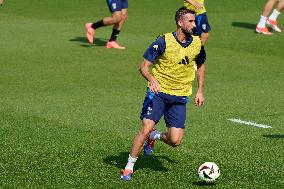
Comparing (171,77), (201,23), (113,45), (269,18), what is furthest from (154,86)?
(269,18)

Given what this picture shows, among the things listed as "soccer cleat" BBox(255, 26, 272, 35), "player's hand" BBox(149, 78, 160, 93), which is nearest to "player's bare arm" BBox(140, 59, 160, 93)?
"player's hand" BBox(149, 78, 160, 93)

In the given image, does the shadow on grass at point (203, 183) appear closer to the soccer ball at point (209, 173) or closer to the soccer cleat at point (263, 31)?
the soccer ball at point (209, 173)

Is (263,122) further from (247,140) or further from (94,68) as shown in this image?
(94,68)

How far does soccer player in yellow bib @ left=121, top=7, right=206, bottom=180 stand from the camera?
9.14 m

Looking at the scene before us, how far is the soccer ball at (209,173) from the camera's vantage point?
8836mm

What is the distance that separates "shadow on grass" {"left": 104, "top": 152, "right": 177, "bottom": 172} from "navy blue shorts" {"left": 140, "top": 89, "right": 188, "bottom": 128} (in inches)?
26.7

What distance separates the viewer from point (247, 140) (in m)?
11.5

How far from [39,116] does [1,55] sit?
660 cm

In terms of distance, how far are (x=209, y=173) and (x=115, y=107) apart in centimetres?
508

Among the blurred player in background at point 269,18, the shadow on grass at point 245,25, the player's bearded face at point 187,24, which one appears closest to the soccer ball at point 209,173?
the player's bearded face at point 187,24

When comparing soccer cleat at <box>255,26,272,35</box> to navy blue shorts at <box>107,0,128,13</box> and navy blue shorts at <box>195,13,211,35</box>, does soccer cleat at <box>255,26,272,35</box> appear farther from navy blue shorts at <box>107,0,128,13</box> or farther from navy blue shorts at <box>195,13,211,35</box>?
navy blue shorts at <box>107,0,128,13</box>

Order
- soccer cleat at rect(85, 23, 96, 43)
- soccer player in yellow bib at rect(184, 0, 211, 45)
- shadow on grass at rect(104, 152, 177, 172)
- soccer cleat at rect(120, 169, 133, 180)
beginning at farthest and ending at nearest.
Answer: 1. soccer cleat at rect(85, 23, 96, 43)
2. soccer player in yellow bib at rect(184, 0, 211, 45)
3. shadow on grass at rect(104, 152, 177, 172)
4. soccer cleat at rect(120, 169, 133, 180)

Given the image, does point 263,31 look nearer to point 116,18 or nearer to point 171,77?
point 116,18

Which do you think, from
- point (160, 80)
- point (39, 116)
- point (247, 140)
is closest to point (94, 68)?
point (39, 116)
